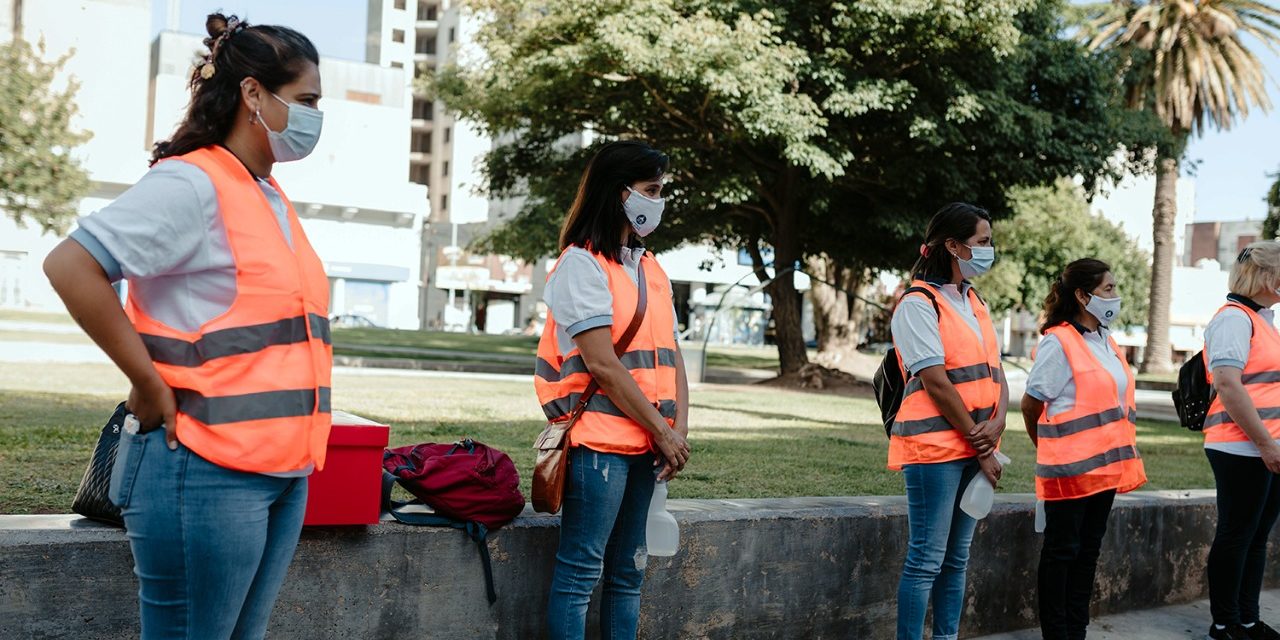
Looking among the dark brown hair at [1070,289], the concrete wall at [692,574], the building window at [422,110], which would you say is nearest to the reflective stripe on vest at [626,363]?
the concrete wall at [692,574]

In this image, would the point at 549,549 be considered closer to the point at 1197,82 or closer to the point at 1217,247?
the point at 1197,82

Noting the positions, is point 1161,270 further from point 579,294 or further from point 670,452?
point 579,294

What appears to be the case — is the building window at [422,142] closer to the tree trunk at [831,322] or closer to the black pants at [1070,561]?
the tree trunk at [831,322]

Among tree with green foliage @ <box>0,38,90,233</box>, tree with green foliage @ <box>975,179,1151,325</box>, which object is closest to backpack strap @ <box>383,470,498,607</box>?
tree with green foliage @ <box>0,38,90,233</box>

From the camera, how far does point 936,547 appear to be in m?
4.57

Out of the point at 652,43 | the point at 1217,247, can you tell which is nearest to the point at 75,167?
the point at 652,43

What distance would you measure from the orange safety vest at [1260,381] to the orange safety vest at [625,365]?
3.21m

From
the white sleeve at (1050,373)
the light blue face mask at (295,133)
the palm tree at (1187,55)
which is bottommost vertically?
the white sleeve at (1050,373)

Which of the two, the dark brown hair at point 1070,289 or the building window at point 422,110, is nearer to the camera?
the dark brown hair at point 1070,289

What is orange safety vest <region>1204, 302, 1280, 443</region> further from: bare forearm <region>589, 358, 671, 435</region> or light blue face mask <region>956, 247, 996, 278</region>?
bare forearm <region>589, 358, 671, 435</region>

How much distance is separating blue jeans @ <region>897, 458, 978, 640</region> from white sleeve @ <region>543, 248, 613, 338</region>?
5.39 ft

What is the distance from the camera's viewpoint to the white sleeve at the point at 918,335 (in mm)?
4562

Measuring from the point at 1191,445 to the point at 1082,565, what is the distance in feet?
32.2

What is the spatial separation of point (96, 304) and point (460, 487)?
6.49 ft
